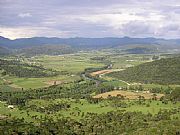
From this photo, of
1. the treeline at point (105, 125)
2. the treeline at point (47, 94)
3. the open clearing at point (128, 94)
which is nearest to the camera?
the treeline at point (105, 125)

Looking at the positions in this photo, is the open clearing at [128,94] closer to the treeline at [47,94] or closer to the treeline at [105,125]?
the treeline at [47,94]

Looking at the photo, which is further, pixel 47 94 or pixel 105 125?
pixel 47 94

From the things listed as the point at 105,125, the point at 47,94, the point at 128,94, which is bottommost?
the point at 105,125

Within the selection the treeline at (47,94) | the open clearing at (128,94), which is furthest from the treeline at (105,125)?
the treeline at (47,94)

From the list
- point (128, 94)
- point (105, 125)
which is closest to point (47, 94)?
point (128, 94)

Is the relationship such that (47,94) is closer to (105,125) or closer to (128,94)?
(128,94)

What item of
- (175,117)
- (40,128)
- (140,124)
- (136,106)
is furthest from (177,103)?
(40,128)

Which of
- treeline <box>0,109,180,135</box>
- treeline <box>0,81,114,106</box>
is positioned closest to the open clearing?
treeline <box>0,81,114,106</box>

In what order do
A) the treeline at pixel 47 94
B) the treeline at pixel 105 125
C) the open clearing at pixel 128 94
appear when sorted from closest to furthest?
the treeline at pixel 105 125, the treeline at pixel 47 94, the open clearing at pixel 128 94

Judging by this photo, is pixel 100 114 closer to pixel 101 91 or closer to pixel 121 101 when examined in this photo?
pixel 121 101
